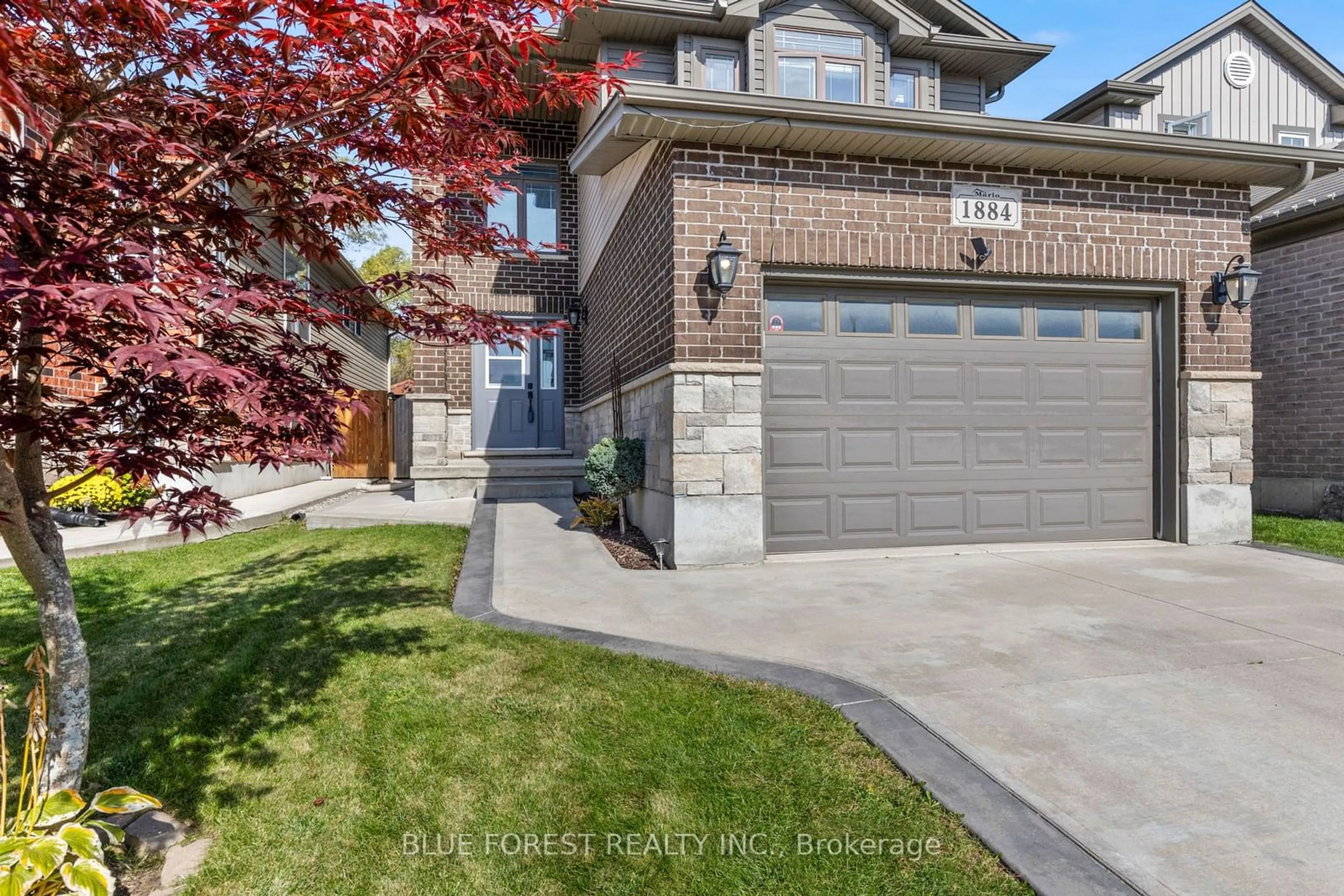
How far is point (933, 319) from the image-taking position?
6.40 metres

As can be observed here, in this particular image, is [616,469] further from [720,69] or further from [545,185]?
[545,185]

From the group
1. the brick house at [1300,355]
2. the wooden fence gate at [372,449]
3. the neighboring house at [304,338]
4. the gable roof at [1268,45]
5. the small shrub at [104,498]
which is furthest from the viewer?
the wooden fence gate at [372,449]

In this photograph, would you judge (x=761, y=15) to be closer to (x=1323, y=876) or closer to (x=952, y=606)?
(x=952, y=606)

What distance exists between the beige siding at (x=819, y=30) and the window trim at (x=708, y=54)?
6.1 inches

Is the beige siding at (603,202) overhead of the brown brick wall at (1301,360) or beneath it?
overhead

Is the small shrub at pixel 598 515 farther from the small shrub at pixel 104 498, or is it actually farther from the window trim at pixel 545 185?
the window trim at pixel 545 185

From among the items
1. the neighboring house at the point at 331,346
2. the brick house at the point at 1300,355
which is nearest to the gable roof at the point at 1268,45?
the brick house at the point at 1300,355

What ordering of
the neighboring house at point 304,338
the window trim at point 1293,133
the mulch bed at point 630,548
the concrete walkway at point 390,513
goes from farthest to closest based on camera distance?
1. the window trim at point 1293,133
2. the concrete walkway at point 390,513
3. the mulch bed at point 630,548
4. the neighboring house at point 304,338

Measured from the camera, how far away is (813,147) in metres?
5.90

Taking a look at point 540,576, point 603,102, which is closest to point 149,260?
point 540,576

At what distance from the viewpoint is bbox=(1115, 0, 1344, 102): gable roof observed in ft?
41.1

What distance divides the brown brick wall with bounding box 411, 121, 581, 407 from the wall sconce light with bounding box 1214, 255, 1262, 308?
861 centimetres

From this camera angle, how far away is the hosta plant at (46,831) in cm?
154

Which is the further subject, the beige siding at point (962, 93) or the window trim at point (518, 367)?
the window trim at point (518, 367)
